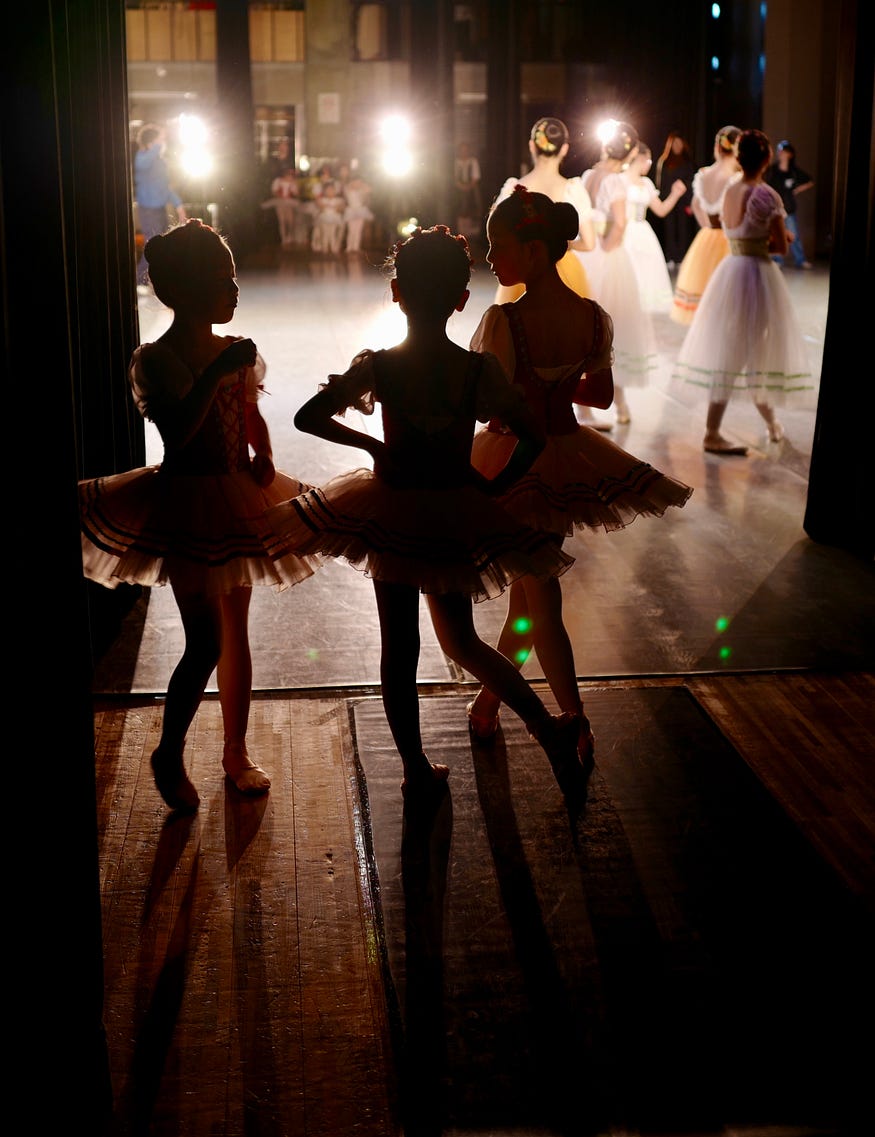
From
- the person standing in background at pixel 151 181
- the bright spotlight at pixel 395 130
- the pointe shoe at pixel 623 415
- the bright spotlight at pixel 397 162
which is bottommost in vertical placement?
the pointe shoe at pixel 623 415

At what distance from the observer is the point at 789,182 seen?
17188mm

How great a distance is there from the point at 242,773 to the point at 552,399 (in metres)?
1.22

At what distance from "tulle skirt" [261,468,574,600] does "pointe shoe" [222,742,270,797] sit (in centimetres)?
68

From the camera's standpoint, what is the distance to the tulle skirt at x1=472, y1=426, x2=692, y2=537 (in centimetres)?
342

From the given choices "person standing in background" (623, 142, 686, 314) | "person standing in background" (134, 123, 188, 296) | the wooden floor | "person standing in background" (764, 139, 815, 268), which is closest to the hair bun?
"person standing in background" (623, 142, 686, 314)

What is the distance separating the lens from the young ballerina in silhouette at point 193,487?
312 cm

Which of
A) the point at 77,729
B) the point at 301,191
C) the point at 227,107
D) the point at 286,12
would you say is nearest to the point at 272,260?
the point at 301,191

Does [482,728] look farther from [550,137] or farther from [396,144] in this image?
[396,144]

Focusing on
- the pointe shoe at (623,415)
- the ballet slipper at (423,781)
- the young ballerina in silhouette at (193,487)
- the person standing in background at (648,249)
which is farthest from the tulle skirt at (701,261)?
the young ballerina in silhouette at (193,487)

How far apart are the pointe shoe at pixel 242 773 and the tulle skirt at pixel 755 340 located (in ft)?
14.2

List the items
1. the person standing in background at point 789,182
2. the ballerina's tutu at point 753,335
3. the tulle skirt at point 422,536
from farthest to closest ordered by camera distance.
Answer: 1. the person standing in background at point 789,182
2. the ballerina's tutu at point 753,335
3. the tulle skirt at point 422,536

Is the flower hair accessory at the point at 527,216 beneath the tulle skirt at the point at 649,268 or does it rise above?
above

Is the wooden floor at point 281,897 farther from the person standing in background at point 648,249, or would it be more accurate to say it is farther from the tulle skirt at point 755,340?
the person standing in background at point 648,249

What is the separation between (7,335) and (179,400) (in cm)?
104
